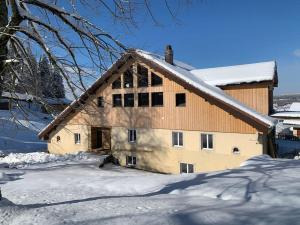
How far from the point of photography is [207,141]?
65.2 ft

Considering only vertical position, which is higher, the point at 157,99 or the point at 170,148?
the point at 157,99

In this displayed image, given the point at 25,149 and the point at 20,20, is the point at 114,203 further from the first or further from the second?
the point at 25,149

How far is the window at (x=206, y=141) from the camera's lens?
778 inches

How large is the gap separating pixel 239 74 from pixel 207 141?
5.73 m

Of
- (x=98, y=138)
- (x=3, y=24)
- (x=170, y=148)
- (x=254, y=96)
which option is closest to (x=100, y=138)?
(x=98, y=138)

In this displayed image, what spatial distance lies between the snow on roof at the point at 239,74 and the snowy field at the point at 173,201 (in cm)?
1057

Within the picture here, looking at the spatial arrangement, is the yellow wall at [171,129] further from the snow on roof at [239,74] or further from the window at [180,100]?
the snow on roof at [239,74]

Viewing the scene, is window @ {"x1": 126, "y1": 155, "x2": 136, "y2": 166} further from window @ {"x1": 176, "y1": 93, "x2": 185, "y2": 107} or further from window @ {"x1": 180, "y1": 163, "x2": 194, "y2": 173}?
window @ {"x1": 176, "y1": 93, "x2": 185, "y2": 107}

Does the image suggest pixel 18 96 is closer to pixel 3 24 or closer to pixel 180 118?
pixel 3 24

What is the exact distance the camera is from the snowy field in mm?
5488

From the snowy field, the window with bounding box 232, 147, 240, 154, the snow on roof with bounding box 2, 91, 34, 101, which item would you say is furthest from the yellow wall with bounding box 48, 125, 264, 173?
the snow on roof with bounding box 2, 91, 34, 101

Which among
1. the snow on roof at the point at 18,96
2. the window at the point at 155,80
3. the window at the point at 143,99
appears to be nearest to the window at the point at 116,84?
the window at the point at 143,99

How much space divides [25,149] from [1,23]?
27260mm

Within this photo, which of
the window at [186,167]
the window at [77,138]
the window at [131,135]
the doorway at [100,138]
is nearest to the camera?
the window at [186,167]
